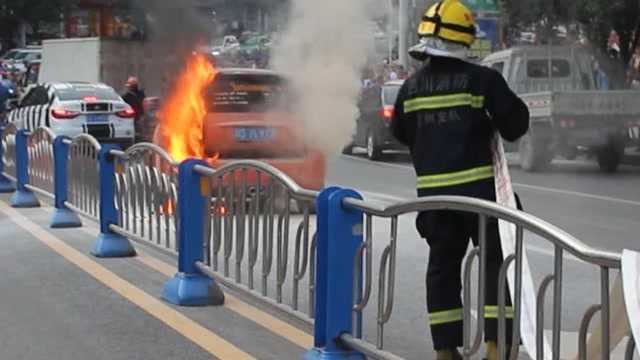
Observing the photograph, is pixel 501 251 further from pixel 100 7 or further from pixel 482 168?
pixel 100 7

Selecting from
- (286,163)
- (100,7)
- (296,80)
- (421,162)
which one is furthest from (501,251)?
(100,7)

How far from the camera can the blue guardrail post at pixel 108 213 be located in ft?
32.6

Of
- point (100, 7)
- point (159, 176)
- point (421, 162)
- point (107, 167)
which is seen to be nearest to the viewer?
point (421, 162)

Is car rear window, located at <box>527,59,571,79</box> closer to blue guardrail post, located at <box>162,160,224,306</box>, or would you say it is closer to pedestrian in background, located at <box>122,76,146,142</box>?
pedestrian in background, located at <box>122,76,146,142</box>

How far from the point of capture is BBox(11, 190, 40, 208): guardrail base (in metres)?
14.0

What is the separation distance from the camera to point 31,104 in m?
22.8

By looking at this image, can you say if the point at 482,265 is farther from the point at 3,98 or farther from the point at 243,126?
the point at 3,98

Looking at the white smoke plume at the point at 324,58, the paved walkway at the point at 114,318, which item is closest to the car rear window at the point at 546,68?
the white smoke plume at the point at 324,58

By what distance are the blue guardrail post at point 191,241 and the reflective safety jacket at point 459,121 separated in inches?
102

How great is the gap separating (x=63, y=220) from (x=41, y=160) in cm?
136

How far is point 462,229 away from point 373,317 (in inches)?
25.6

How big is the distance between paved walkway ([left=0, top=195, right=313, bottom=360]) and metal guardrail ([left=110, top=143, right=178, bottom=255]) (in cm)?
34

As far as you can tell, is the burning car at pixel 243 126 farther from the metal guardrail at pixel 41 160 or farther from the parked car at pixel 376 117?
the parked car at pixel 376 117

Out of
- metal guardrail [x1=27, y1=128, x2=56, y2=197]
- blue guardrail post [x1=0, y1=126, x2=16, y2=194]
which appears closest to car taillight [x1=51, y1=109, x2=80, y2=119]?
blue guardrail post [x1=0, y1=126, x2=16, y2=194]
